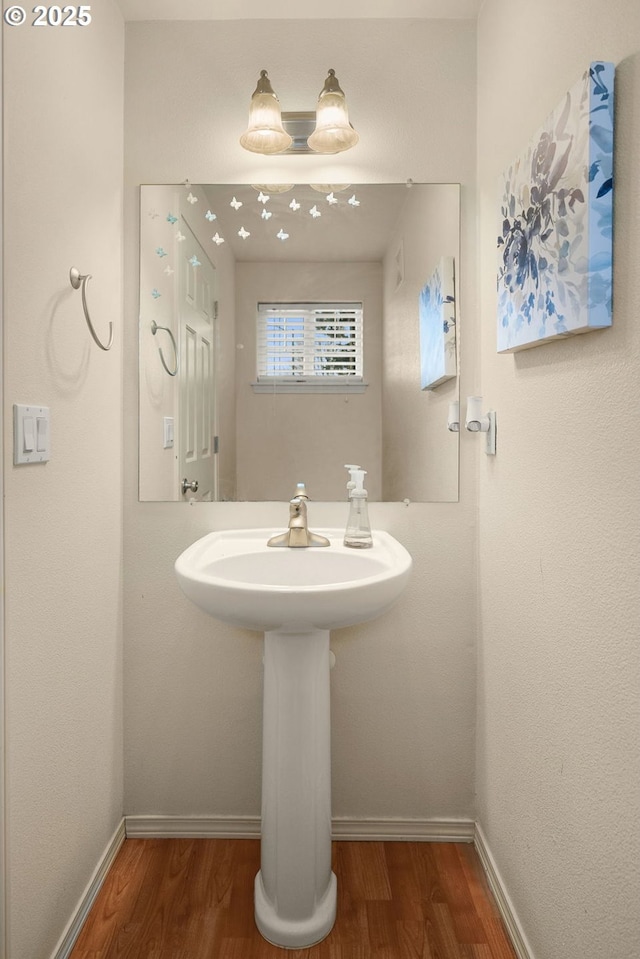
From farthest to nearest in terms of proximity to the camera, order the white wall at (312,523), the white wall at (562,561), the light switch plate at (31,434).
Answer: the white wall at (312,523) < the light switch plate at (31,434) < the white wall at (562,561)

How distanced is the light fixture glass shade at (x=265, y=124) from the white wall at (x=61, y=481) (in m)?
0.37

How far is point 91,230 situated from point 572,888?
1714 millimetres

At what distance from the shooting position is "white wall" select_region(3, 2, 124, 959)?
1133 millimetres

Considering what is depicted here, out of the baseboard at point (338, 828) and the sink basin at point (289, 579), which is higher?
the sink basin at point (289, 579)

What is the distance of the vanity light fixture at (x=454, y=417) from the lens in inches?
66.8

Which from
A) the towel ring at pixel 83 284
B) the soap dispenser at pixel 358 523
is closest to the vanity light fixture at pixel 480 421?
the soap dispenser at pixel 358 523

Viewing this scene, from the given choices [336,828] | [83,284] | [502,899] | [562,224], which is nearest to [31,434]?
[83,284]

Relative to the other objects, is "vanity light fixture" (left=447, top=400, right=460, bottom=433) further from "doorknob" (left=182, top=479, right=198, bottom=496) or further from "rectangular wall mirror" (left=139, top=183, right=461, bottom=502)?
"doorknob" (left=182, top=479, right=198, bottom=496)

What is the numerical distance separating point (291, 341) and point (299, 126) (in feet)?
1.87

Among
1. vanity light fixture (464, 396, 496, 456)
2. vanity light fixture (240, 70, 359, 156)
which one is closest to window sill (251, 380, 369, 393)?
vanity light fixture (464, 396, 496, 456)

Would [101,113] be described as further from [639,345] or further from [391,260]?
[639,345]

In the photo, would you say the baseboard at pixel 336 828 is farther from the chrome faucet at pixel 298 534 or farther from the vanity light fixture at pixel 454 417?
the vanity light fixture at pixel 454 417

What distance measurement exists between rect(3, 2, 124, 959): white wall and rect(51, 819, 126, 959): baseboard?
0.03m

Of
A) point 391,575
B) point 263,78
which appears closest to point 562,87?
point 263,78
